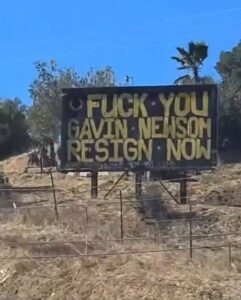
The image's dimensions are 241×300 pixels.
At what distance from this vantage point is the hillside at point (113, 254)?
10.9m

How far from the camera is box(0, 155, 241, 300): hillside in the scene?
1088cm

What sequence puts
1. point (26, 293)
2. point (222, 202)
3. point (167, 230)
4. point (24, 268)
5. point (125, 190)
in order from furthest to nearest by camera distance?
point (125, 190) → point (222, 202) → point (167, 230) → point (24, 268) → point (26, 293)

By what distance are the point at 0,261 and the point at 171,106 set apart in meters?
13.4

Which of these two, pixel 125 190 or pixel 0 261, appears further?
pixel 125 190

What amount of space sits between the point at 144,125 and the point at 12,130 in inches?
1934

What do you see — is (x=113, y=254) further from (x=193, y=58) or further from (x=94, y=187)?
(x=193, y=58)

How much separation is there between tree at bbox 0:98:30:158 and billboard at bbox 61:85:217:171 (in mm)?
46540

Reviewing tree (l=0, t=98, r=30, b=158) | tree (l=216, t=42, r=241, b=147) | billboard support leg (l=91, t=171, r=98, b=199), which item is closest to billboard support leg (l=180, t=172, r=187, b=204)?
billboard support leg (l=91, t=171, r=98, b=199)

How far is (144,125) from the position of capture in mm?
25469

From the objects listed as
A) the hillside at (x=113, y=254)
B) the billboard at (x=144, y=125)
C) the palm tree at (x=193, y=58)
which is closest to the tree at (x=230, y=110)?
the palm tree at (x=193, y=58)

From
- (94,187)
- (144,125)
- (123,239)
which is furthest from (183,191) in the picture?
(123,239)

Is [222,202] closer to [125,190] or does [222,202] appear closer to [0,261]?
[125,190]

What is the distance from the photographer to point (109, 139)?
84.2 feet

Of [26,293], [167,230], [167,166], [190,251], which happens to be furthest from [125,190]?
[26,293]
